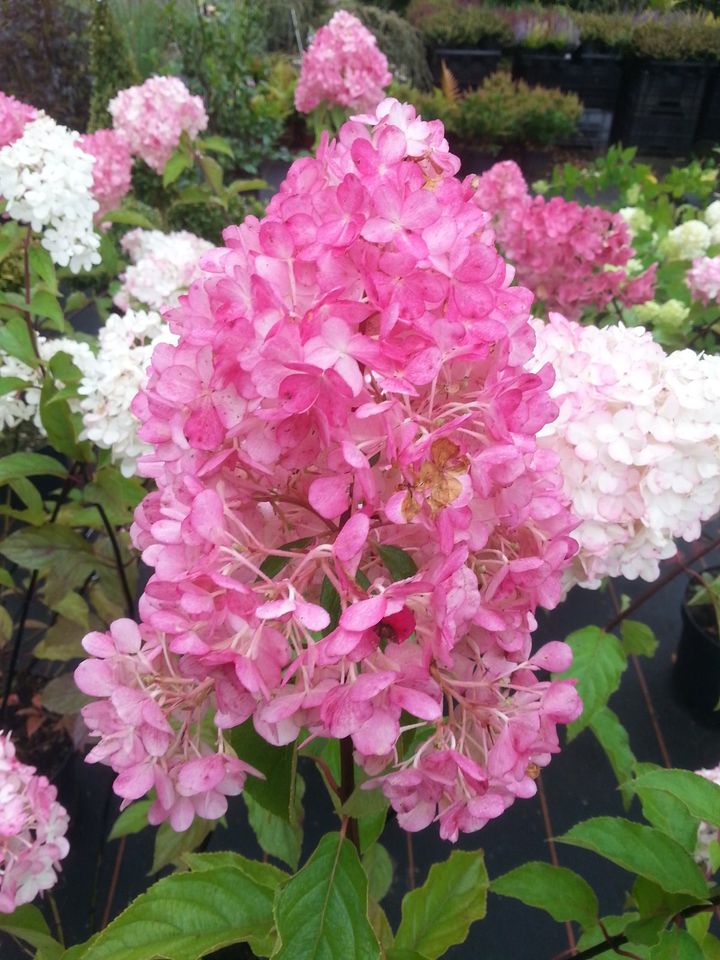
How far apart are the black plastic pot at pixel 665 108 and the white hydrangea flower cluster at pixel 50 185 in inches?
238

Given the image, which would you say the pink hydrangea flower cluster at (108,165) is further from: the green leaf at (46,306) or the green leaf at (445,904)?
the green leaf at (445,904)

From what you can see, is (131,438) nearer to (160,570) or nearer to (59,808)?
(59,808)

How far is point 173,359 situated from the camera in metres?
0.55

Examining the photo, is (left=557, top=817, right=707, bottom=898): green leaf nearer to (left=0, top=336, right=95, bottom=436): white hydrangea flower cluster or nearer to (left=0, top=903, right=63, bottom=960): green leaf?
(left=0, top=903, right=63, bottom=960): green leaf

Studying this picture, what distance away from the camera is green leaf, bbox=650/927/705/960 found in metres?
0.66

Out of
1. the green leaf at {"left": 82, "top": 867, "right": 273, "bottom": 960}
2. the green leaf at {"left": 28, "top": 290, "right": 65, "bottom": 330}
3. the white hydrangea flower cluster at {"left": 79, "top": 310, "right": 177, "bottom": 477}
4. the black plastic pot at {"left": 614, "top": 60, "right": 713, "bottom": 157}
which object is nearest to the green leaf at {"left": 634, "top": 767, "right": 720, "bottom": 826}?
the green leaf at {"left": 82, "top": 867, "right": 273, "bottom": 960}

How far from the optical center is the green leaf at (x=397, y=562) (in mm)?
535

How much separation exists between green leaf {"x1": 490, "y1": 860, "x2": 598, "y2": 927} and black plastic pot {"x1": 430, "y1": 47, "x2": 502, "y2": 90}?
6994mm

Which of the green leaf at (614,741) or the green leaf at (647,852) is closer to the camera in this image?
the green leaf at (647,852)

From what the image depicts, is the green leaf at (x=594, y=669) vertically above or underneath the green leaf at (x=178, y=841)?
above

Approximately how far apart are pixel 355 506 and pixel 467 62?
740 centimetres

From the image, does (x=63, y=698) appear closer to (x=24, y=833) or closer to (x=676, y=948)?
(x=24, y=833)

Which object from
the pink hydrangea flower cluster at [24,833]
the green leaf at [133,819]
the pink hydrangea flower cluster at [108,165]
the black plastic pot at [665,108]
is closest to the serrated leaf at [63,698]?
the green leaf at [133,819]

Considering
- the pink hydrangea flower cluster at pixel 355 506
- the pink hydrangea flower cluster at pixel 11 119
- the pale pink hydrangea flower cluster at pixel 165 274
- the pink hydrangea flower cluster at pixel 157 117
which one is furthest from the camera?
the pink hydrangea flower cluster at pixel 157 117
